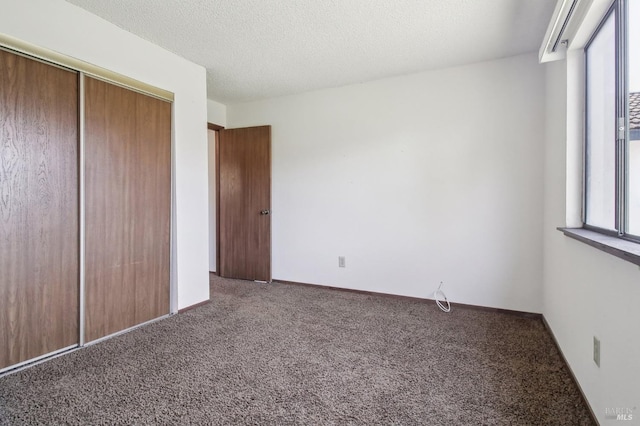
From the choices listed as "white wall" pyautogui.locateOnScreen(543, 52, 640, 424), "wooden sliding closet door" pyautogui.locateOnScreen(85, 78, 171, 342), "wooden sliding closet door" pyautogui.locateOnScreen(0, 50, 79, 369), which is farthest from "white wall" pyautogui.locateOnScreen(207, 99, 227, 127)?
"white wall" pyautogui.locateOnScreen(543, 52, 640, 424)

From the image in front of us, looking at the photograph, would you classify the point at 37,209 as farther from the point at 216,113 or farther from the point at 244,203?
the point at 216,113

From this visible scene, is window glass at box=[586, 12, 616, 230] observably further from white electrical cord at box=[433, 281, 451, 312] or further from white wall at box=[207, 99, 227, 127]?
white wall at box=[207, 99, 227, 127]

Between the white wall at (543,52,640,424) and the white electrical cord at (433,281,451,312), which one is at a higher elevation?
the white wall at (543,52,640,424)

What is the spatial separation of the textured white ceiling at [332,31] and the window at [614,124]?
0.64 metres

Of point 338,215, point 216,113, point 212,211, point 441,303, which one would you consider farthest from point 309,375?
point 216,113

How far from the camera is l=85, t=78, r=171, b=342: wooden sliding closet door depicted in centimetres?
222

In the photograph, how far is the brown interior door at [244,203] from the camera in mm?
3984

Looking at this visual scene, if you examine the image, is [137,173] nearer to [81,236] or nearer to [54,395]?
[81,236]

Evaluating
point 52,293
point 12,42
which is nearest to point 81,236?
point 52,293

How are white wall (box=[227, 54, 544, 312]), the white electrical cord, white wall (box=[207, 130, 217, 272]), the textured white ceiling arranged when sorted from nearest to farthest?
A: the textured white ceiling → white wall (box=[227, 54, 544, 312]) → the white electrical cord → white wall (box=[207, 130, 217, 272])

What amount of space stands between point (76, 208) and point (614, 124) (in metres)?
3.25

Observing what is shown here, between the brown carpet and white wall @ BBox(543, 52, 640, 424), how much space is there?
234mm

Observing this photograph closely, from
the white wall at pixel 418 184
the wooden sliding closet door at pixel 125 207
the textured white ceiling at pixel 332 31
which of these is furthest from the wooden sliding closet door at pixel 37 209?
the white wall at pixel 418 184

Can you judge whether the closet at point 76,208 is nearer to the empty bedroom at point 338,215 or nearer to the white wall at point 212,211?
the empty bedroom at point 338,215
